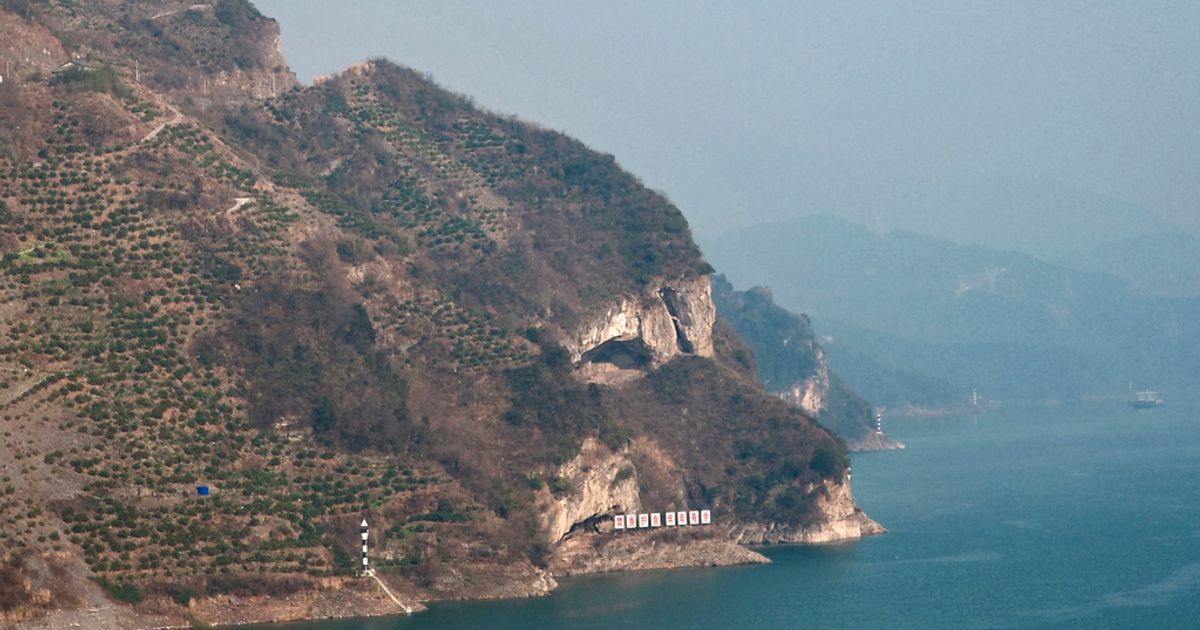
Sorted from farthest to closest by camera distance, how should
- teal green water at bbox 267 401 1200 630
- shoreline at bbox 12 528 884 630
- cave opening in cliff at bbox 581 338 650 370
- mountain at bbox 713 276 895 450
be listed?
mountain at bbox 713 276 895 450, cave opening in cliff at bbox 581 338 650 370, teal green water at bbox 267 401 1200 630, shoreline at bbox 12 528 884 630

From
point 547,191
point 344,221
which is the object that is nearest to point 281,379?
point 344,221

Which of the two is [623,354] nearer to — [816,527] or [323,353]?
[816,527]

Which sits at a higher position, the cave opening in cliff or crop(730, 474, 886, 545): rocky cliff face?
the cave opening in cliff

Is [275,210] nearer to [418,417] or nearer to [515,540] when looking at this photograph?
[418,417]

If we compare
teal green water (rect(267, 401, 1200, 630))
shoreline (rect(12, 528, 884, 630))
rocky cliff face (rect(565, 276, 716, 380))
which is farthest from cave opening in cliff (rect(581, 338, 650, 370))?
shoreline (rect(12, 528, 884, 630))

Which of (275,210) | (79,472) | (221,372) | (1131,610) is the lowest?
(1131,610)

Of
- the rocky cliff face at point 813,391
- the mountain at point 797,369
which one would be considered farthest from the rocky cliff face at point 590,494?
the rocky cliff face at point 813,391

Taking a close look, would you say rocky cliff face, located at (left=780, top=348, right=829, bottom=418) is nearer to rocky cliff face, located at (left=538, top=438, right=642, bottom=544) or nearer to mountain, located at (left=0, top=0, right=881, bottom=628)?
mountain, located at (left=0, top=0, right=881, bottom=628)

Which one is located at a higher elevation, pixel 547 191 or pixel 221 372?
pixel 547 191
